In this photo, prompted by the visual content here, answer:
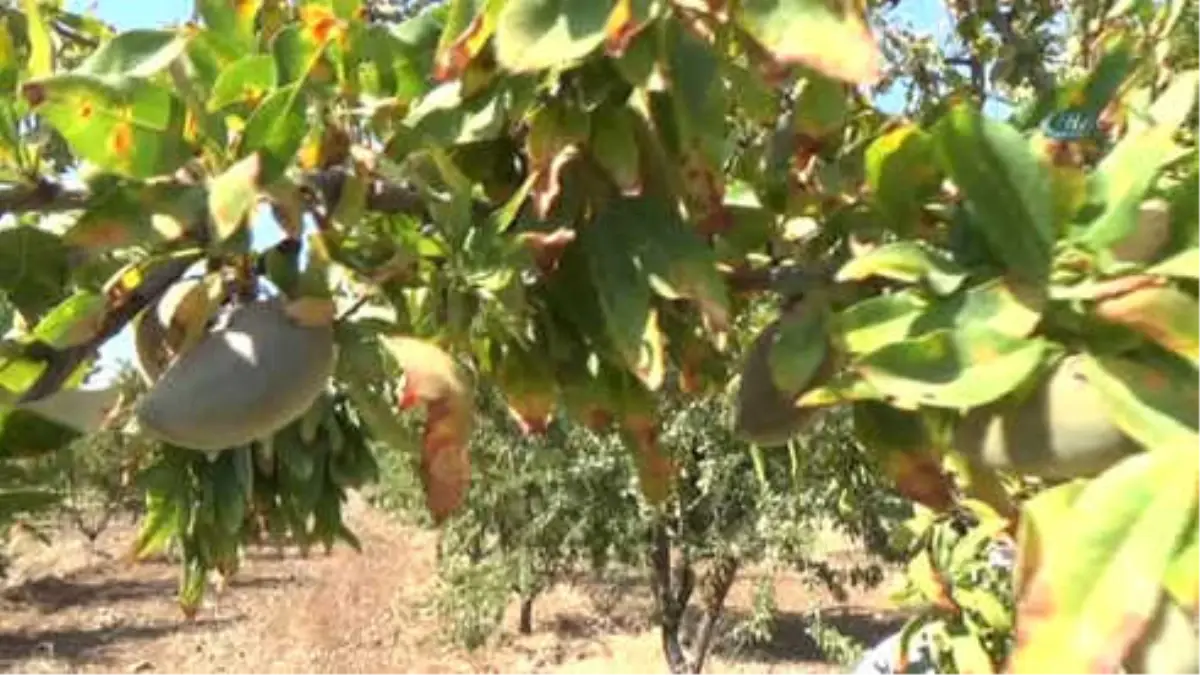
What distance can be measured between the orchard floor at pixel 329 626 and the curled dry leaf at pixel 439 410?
13.6m

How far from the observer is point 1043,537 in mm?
750

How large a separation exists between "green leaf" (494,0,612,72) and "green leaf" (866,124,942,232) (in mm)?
212

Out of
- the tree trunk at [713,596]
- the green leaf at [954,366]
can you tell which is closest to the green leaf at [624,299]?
the green leaf at [954,366]

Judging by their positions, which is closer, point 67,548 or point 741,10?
point 741,10

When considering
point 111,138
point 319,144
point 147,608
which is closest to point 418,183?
point 319,144

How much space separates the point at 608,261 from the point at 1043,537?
0.49 meters

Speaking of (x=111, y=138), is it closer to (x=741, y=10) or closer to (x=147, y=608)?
(x=741, y=10)

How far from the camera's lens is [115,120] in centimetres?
104

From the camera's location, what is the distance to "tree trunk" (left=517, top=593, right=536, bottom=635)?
1756 cm

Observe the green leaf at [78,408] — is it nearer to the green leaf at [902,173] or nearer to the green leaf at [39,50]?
the green leaf at [39,50]

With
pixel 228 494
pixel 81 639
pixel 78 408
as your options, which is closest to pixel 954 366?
pixel 78 408

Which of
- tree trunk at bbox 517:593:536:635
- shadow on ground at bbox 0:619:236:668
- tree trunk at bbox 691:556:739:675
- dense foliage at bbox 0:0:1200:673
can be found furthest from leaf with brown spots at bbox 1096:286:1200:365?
shadow on ground at bbox 0:619:236:668

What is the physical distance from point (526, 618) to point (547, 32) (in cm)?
1734

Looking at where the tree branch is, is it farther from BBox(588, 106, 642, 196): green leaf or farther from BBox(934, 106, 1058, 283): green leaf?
BBox(934, 106, 1058, 283): green leaf
